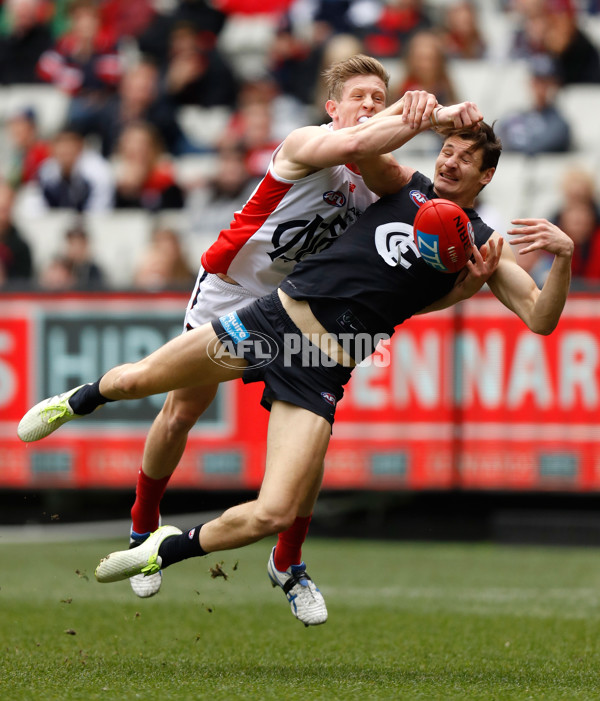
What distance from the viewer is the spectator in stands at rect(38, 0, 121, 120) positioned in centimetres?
1288

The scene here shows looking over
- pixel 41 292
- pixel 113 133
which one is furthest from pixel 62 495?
pixel 113 133

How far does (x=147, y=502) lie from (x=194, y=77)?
24.0 feet

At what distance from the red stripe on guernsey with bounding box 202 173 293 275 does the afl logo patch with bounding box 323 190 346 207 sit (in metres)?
0.18

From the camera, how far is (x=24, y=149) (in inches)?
502

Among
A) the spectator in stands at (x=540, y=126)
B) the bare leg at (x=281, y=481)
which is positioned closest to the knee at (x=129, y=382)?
the bare leg at (x=281, y=481)

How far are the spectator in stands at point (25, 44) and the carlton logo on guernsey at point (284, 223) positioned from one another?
8617 millimetres

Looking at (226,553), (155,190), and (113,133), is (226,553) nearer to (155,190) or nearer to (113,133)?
(155,190)

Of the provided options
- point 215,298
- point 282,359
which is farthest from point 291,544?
point 215,298

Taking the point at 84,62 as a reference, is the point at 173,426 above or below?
below

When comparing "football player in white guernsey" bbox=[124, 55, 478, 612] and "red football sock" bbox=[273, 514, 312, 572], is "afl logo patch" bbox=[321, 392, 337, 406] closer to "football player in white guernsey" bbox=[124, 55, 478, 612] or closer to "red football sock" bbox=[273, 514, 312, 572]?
"football player in white guernsey" bbox=[124, 55, 478, 612]

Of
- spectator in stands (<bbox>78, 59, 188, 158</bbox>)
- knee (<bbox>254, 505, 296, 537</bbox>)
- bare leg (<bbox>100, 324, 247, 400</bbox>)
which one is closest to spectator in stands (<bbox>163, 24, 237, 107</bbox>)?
spectator in stands (<bbox>78, 59, 188, 158</bbox>)

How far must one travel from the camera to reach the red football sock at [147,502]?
609 cm

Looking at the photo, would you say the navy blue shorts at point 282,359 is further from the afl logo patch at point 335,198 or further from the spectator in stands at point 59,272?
the spectator in stands at point 59,272

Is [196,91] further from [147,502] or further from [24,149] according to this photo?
[147,502]
